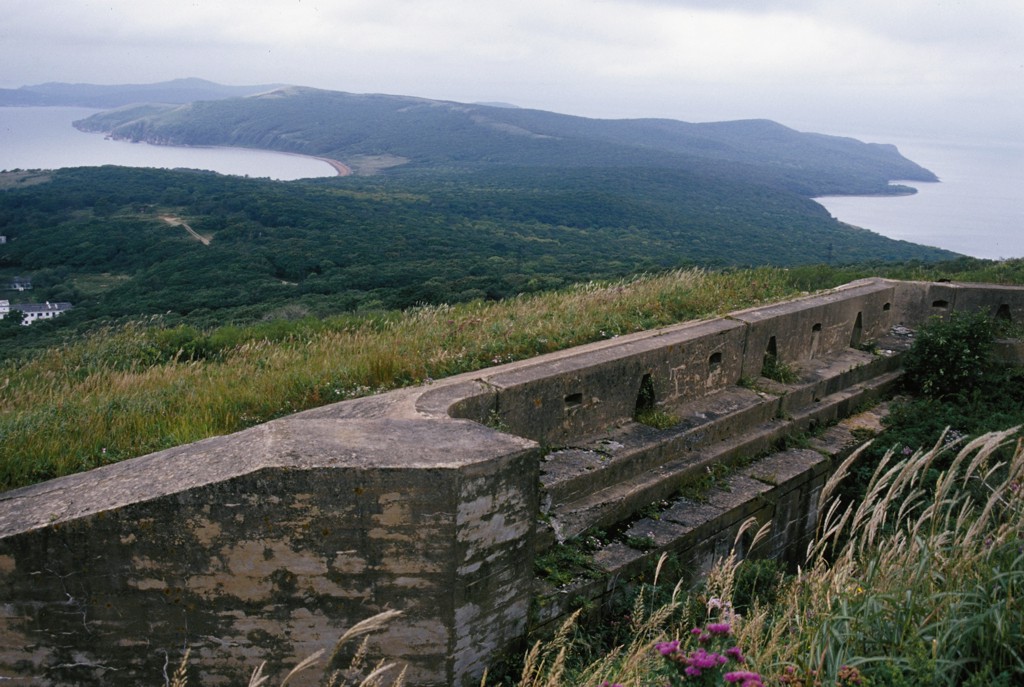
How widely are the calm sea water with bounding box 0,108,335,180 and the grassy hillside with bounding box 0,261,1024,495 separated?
68718 millimetres

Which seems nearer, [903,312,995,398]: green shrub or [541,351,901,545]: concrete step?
[541,351,901,545]: concrete step

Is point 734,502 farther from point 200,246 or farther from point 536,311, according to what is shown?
point 200,246

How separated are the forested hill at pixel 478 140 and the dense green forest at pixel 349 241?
28.9 meters

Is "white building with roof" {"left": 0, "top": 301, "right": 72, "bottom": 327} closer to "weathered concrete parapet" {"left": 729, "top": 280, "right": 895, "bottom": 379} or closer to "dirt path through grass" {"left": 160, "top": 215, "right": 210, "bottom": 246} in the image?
"dirt path through grass" {"left": 160, "top": 215, "right": 210, "bottom": 246}

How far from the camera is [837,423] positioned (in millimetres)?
7797

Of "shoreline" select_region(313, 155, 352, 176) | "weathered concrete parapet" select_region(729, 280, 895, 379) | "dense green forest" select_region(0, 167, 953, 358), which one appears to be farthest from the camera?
"shoreline" select_region(313, 155, 352, 176)

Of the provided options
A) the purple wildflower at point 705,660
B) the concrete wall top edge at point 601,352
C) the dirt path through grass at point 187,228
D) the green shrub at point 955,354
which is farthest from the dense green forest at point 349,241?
the purple wildflower at point 705,660

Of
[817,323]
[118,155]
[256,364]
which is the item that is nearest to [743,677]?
[256,364]

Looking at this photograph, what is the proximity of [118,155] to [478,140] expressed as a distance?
2163 inches

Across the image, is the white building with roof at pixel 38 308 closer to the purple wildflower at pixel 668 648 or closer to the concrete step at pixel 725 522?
the concrete step at pixel 725 522

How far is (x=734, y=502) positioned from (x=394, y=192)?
64.5m

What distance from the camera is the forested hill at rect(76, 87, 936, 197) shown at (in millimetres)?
110250

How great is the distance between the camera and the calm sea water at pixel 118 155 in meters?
75.3

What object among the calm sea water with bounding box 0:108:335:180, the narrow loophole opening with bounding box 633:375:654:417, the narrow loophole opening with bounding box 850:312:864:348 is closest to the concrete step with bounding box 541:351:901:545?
the narrow loophole opening with bounding box 633:375:654:417
